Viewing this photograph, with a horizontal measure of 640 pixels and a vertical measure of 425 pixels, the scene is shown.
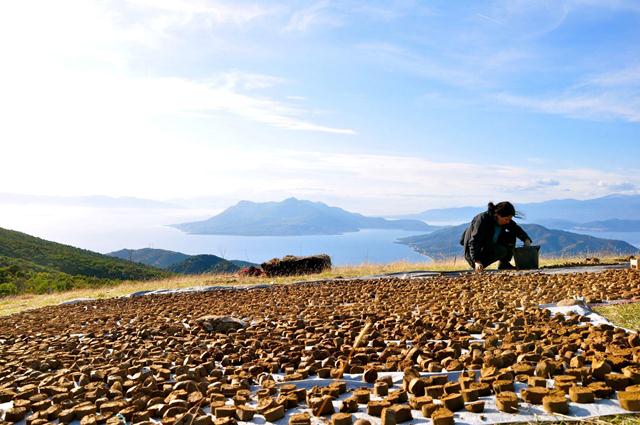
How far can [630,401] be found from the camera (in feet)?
9.02

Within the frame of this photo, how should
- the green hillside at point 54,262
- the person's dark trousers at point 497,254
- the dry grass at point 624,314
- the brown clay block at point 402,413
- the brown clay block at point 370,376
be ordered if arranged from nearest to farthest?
the brown clay block at point 402,413
the brown clay block at point 370,376
the dry grass at point 624,314
the person's dark trousers at point 497,254
the green hillside at point 54,262

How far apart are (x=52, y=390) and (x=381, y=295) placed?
510 cm

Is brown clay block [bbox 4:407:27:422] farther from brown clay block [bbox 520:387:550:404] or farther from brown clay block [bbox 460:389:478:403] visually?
brown clay block [bbox 520:387:550:404]

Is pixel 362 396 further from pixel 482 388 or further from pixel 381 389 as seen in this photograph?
pixel 482 388

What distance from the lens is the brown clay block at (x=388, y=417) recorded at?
2.79 m

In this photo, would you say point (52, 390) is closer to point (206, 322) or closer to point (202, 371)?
point (202, 371)

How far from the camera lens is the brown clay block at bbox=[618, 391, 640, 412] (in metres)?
2.74

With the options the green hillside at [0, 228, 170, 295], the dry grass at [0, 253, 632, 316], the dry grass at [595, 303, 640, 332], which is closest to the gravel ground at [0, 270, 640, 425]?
the dry grass at [595, 303, 640, 332]

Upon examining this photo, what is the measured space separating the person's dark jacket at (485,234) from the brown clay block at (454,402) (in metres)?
9.13

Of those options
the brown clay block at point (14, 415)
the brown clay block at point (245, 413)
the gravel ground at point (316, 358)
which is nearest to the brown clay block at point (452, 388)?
the gravel ground at point (316, 358)

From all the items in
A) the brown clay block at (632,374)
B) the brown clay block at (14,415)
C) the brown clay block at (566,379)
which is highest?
the brown clay block at (632,374)

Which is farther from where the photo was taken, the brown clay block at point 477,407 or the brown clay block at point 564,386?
the brown clay block at point 564,386

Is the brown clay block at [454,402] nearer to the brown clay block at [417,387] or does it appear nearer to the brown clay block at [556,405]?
the brown clay block at [417,387]

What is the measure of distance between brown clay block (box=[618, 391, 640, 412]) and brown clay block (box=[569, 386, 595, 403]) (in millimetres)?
137
